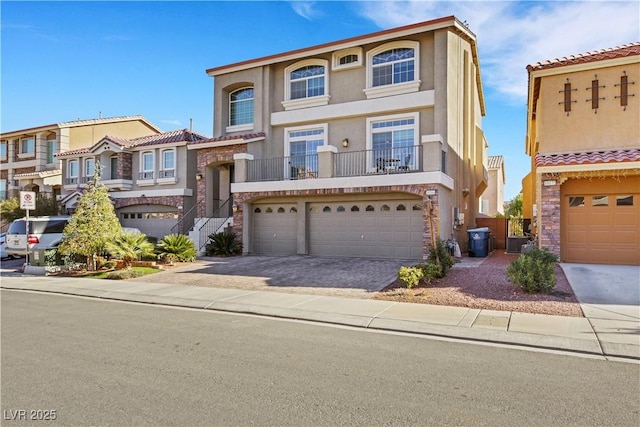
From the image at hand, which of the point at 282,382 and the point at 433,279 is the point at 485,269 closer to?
the point at 433,279

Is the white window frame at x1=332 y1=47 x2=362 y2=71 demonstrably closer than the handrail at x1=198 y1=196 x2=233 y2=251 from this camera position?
Yes

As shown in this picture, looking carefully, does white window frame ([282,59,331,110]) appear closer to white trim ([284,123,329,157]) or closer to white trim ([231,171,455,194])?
white trim ([284,123,329,157])

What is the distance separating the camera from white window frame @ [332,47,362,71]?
61.9 feet

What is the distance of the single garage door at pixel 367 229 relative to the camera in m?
16.4

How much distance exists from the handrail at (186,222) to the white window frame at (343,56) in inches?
377

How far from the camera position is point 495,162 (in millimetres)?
38969

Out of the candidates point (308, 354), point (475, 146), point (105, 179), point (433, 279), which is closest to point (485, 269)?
point (433, 279)

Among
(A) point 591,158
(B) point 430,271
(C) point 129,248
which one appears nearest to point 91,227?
(C) point 129,248

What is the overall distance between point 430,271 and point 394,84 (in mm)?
9786

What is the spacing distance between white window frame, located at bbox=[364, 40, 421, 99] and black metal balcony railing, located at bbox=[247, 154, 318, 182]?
3.74 metres

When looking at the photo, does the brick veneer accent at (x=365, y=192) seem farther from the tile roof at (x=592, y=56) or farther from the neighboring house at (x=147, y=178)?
the tile roof at (x=592, y=56)

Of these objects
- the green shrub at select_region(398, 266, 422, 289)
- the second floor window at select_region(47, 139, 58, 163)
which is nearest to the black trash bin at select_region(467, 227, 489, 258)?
the green shrub at select_region(398, 266, 422, 289)

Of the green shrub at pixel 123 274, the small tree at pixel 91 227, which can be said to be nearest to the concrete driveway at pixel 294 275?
the green shrub at pixel 123 274

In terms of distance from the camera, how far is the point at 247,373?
5281 millimetres
